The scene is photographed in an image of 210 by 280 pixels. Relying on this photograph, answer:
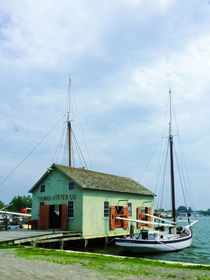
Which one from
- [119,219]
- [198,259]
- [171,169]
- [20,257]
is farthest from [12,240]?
[171,169]

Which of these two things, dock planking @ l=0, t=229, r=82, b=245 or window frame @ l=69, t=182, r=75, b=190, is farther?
window frame @ l=69, t=182, r=75, b=190

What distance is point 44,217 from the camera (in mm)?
27812

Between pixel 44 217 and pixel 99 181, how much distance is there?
622cm

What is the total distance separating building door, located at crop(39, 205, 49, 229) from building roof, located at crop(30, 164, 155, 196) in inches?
117

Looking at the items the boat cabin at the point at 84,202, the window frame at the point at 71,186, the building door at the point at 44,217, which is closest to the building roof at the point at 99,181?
the boat cabin at the point at 84,202

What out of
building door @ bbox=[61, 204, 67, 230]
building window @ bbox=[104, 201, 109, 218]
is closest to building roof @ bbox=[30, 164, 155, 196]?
building window @ bbox=[104, 201, 109, 218]

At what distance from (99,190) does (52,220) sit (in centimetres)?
600

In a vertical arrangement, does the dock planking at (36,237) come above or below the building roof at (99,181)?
below

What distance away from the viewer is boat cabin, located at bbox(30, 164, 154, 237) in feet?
85.3

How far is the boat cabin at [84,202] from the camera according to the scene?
2600cm

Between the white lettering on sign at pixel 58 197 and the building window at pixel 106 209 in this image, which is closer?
the white lettering on sign at pixel 58 197

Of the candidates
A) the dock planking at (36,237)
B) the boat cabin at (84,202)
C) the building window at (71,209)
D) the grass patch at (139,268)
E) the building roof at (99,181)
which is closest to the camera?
the grass patch at (139,268)

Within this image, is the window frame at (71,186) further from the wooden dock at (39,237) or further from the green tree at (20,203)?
the green tree at (20,203)

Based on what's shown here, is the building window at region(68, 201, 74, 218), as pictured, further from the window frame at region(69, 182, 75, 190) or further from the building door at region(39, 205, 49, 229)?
the building door at region(39, 205, 49, 229)
